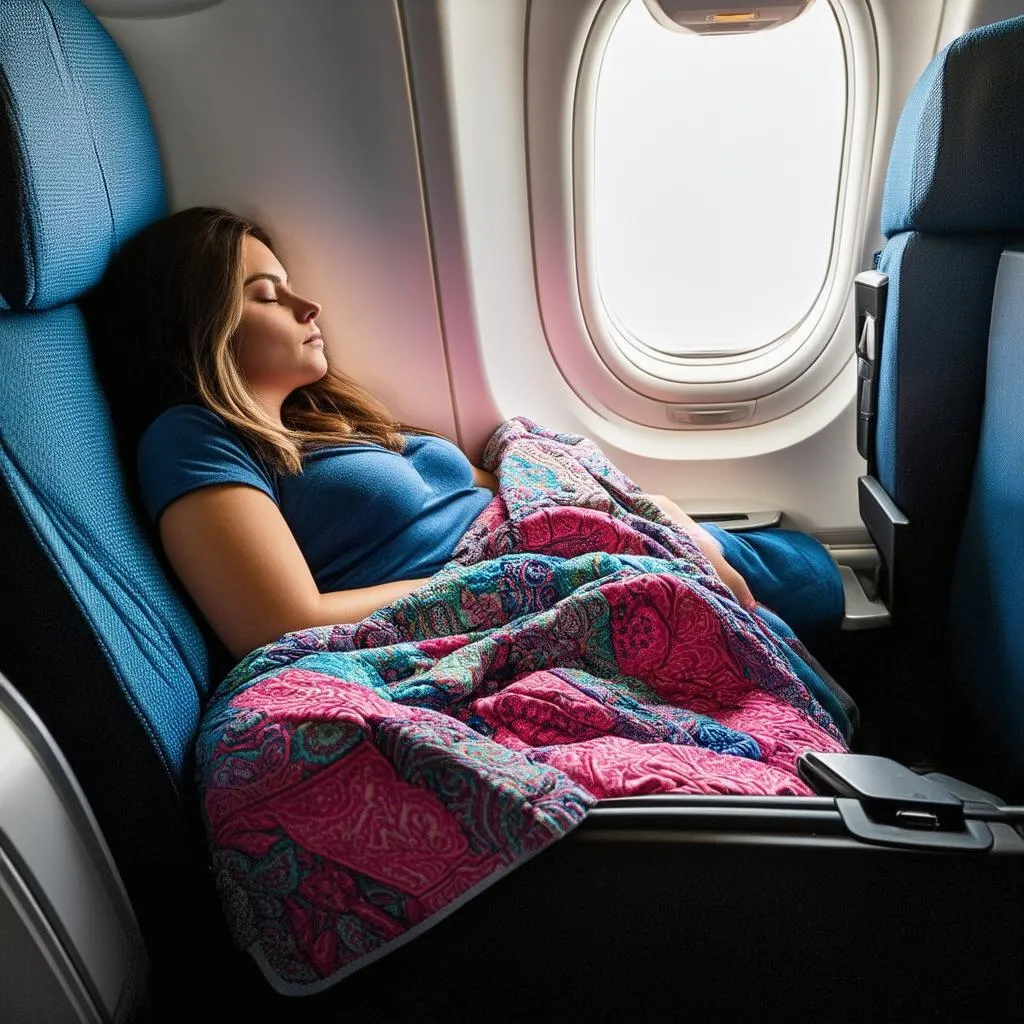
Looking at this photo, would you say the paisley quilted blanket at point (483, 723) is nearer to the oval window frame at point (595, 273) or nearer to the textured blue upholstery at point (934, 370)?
the textured blue upholstery at point (934, 370)

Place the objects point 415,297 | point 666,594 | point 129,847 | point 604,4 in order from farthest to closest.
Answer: point 415,297 → point 604,4 → point 666,594 → point 129,847

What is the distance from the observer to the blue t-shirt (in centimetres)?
125

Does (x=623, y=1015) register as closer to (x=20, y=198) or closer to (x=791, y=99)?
(x=20, y=198)

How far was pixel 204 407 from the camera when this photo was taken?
133cm

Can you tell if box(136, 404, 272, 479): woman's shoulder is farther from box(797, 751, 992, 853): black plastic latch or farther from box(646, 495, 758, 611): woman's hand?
box(797, 751, 992, 853): black plastic latch

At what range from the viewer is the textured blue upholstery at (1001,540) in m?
1.23

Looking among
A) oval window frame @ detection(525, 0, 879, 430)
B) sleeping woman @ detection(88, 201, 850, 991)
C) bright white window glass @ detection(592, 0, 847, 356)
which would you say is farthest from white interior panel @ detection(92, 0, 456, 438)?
bright white window glass @ detection(592, 0, 847, 356)

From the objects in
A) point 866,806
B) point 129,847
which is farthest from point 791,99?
point 129,847

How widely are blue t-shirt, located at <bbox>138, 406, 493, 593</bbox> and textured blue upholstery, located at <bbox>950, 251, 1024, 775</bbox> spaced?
2.68ft

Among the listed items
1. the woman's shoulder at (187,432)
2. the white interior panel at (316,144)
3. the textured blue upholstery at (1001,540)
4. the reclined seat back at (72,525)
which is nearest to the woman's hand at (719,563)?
the textured blue upholstery at (1001,540)

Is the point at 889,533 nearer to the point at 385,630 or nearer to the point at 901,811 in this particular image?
the point at 901,811

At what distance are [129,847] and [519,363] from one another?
1187mm

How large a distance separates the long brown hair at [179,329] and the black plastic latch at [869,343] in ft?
3.17

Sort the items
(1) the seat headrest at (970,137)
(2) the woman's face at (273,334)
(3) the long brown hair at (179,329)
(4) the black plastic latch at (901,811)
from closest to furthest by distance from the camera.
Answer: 1. (4) the black plastic latch at (901,811)
2. (1) the seat headrest at (970,137)
3. (3) the long brown hair at (179,329)
4. (2) the woman's face at (273,334)
